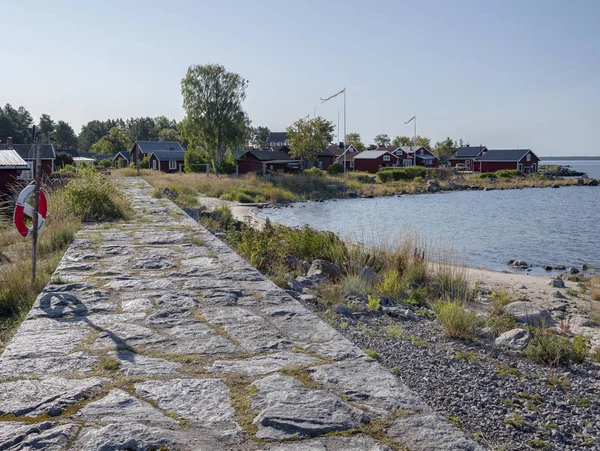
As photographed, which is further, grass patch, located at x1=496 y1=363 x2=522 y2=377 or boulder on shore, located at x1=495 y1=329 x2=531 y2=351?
boulder on shore, located at x1=495 y1=329 x2=531 y2=351

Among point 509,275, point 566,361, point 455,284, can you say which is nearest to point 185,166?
point 509,275

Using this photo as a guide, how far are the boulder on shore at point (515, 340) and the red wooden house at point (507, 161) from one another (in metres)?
79.4

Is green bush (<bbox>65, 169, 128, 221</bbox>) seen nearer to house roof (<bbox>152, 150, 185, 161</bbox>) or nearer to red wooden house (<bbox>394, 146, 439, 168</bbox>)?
house roof (<bbox>152, 150, 185, 161</bbox>)

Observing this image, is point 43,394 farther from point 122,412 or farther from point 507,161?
point 507,161

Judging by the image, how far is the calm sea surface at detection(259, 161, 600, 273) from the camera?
2021cm

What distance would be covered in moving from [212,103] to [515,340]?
53.0m

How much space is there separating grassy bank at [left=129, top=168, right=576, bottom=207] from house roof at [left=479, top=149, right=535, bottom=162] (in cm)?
668

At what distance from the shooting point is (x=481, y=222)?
103 ft

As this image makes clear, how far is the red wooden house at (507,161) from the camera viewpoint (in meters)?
80.5

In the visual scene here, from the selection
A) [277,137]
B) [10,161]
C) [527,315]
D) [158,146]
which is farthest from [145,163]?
[527,315]

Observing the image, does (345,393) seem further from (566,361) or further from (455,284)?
(455,284)

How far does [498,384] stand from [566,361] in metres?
1.61

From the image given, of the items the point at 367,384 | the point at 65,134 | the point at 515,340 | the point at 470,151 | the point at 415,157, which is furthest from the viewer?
the point at 65,134

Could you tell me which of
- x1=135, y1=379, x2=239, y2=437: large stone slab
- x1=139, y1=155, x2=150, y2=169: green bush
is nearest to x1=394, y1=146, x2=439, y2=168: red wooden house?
x1=139, y1=155, x2=150, y2=169: green bush
